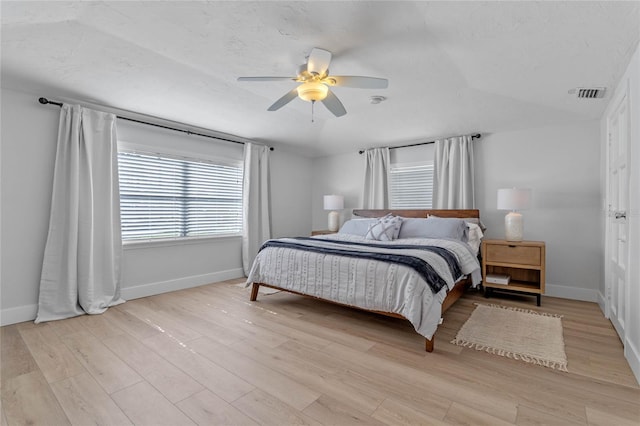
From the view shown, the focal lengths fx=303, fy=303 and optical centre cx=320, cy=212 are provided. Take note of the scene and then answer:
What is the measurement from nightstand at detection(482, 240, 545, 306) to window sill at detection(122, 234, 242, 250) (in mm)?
3690

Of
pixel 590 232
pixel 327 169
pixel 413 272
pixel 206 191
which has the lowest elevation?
pixel 413 272

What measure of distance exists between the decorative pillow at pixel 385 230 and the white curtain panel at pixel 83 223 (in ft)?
10.1

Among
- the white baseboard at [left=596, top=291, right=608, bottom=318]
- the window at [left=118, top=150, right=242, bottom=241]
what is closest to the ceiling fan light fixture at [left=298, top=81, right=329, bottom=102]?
the window at [left=118, top=150, right=242, bottom=241]

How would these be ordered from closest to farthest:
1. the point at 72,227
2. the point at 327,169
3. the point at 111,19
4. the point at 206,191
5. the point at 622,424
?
the point at 622,424, the point at 111,19, the point at 72,227, the point at 206,191, the point at 327,169

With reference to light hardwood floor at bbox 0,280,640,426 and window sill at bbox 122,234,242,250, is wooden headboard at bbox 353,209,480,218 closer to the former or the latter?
light hardwood floor at bbox 0,280,640,426

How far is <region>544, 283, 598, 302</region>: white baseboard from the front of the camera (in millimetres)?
3590

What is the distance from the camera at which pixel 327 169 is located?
19.8 feet

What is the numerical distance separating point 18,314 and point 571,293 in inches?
237

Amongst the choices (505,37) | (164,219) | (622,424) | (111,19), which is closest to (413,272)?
(622,424)

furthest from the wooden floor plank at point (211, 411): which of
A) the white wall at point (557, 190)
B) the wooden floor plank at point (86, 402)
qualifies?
the white wall at point (557, 190)

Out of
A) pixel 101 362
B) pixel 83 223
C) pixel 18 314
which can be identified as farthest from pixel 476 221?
pixel 18 314

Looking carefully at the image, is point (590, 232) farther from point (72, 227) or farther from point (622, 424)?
point (72, 227)

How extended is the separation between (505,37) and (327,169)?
3.99 metres

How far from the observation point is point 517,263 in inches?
140
